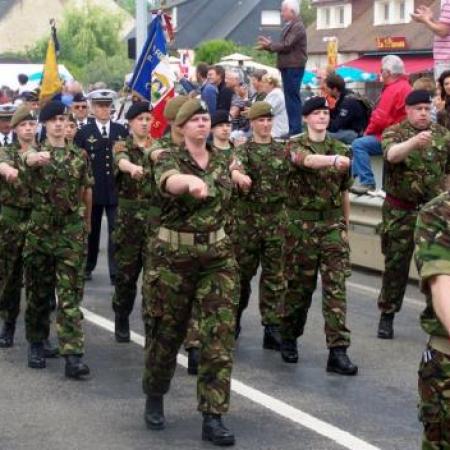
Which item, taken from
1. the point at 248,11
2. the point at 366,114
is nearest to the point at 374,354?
the point at 366,114

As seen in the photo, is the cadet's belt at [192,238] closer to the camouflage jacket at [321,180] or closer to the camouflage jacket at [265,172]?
the camouflage jacket at [321,180]

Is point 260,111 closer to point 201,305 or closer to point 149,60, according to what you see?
point 201,305

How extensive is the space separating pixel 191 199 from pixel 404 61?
5687 centimetres

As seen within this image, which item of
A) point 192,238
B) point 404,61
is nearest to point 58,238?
point 192,238

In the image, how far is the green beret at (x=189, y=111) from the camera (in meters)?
8.12

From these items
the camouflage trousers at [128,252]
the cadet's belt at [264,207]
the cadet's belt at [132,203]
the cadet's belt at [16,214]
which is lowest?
the camouflage trousers at [128,252]

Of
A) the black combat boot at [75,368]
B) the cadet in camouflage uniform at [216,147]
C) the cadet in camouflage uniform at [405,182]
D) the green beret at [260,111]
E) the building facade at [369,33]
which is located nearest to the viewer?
the black combat boot at [75,368]

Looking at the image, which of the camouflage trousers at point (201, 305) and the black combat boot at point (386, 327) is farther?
the black combat boot at point (386, 327)

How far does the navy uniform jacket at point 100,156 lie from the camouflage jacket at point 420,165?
12.8ft

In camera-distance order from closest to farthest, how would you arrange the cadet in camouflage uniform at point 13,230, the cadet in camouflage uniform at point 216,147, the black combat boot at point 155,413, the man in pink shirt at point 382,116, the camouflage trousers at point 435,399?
the camouflage trousers at point 435,399, the black combat boot at point 155,413, the cadet in camouflage uniform at point 216,147, the cadet in camouflage uniform at point 13,230, the man in pink shirt at point 382,116

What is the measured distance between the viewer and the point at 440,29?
13969mm

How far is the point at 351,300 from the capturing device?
43.9 ft

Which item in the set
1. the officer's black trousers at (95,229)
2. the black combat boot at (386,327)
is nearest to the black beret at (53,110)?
the black combat boot at (386,327)

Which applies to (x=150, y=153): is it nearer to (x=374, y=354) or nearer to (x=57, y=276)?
(x=57, y=276)
